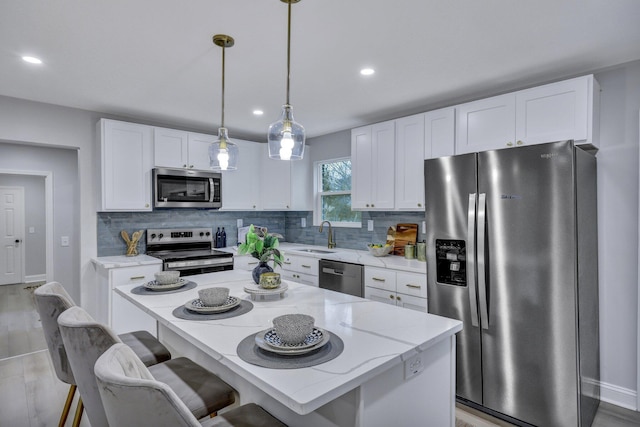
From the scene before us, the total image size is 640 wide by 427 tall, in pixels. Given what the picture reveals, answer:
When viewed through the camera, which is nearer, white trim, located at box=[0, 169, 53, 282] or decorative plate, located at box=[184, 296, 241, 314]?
decorative plate, located at box=[184, 296, 241, 314]

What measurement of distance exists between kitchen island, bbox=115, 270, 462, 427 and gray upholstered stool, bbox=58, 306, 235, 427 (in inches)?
5.3

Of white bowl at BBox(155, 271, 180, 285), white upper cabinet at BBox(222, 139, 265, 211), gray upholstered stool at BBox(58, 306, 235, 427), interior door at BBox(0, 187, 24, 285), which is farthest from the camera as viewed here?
interior door at BBox(0, 187, 24, 285)

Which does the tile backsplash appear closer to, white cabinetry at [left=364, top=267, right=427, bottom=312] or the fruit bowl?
the fruit bowl

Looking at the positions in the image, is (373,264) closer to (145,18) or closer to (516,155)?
(516,155)

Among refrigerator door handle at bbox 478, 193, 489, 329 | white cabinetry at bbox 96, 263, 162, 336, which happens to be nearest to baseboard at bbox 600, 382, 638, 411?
refrigerator door handle at bbox 478, 193, 489, 329

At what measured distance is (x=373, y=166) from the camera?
12.3 feet

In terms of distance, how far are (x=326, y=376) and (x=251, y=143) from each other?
4.04 meters

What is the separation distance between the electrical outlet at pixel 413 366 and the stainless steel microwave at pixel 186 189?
3280mm

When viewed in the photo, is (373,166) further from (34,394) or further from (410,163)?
(34,394)

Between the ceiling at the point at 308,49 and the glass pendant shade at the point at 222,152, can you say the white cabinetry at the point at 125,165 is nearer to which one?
the ceiling at the point at 308,49

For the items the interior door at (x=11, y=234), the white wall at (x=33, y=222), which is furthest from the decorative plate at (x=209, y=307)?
the interior door at (x=11, y=234)

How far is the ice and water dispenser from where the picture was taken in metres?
2.57

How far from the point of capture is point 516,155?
2.32m

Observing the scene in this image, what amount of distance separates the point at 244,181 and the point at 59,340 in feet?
9.97
